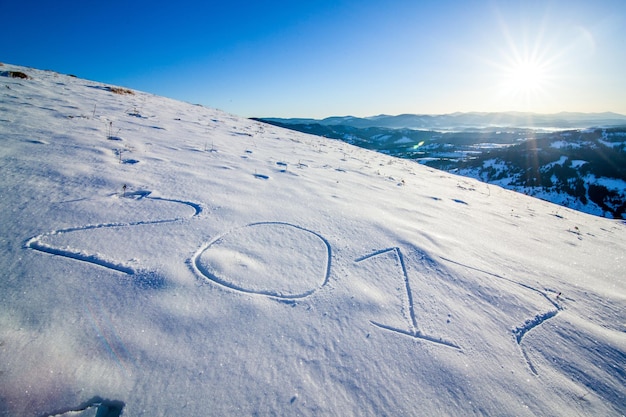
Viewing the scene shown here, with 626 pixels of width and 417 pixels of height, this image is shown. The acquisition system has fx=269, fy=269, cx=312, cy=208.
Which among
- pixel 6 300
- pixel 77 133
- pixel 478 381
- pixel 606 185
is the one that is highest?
pixel 77 133

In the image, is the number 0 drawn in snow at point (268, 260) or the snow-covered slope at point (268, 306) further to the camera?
the number 0 drawn in snow at point (268, 260)

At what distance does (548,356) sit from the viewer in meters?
1.85

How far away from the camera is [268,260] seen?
2.33 metres

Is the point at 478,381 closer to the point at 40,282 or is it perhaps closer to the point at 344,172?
the point at 40,282

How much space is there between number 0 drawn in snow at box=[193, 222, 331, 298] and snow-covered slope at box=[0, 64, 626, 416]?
0.02 meters

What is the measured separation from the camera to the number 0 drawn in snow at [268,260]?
204 cm

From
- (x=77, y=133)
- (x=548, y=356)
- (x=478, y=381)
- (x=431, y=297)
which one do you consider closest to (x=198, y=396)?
(x=478, y=381)

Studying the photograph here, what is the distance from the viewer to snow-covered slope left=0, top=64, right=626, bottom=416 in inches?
52.9

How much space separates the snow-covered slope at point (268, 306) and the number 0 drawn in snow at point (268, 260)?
16mm

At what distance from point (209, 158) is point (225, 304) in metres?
3.79

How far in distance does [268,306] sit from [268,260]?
540 millimetres

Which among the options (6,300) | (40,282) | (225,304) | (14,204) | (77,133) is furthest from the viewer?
(77,133)

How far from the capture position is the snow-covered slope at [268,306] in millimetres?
1345

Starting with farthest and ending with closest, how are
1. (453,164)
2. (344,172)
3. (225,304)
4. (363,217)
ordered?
(453,164) < (344,172) < (363,217) < (225,304)
